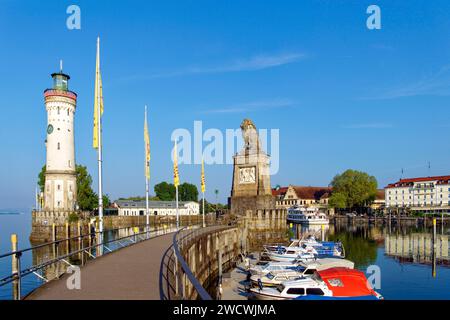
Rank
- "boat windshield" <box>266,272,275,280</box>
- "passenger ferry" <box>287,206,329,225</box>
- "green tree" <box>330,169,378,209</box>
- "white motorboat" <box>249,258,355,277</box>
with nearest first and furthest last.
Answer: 1. "boat windshield" <box>266,272,275,280</box>
2. "white motorboat" <box>249,258,355,277</box>
3. "passenger ferry" <box>287,206,329,225</box>
4. "green tree" <box>330,169,378,209</box>

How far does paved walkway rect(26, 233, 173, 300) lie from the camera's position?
11557mm

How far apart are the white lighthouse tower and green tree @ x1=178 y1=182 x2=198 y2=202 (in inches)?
3887

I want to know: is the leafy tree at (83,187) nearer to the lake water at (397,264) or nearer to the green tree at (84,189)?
the green tree at (84,189)

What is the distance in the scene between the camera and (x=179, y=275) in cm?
1094

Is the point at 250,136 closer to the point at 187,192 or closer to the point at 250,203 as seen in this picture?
the point at 250,203

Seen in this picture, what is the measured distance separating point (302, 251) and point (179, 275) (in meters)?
36.4

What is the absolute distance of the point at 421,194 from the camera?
151 metres

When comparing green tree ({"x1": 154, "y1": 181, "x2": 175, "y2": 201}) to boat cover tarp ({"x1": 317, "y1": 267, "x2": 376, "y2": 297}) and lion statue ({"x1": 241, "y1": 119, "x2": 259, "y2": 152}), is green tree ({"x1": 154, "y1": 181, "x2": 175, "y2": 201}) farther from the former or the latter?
boat cover tarp ({"x1": 317, "y1": 267, "x2": 376, "y2": 297})

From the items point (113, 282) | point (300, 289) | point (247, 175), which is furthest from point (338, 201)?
point (113, 282)

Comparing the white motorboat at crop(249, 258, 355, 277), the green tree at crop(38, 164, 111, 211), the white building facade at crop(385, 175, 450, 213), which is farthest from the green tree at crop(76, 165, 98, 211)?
the white building facade at crop(385, 175, 450, 213)

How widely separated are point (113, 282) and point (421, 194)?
16005cm

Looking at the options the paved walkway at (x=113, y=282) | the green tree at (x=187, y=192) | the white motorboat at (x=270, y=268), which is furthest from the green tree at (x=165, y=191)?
the paved walkway at (x=113, y=282)
